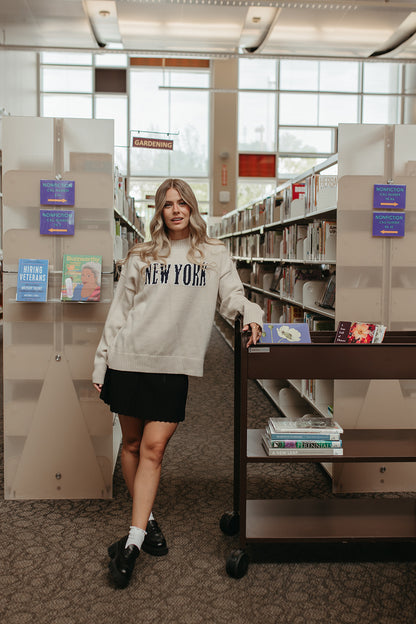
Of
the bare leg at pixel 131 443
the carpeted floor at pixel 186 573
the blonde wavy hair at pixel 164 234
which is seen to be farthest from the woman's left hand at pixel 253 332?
the carpeted floor at pixel 186 573

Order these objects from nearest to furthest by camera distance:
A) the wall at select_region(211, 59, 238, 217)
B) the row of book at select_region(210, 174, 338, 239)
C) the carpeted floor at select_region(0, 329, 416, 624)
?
1. the carpeted floor at select_region(0, 329, 416, 624)
2. the row of book at select_region(210, 174, 338, 239)
3. the wall at select_region(211, 59, 238, 217)

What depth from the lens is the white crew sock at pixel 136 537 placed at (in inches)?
95.6

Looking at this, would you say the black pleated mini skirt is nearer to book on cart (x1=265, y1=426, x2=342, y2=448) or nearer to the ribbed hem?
the ribbed hem

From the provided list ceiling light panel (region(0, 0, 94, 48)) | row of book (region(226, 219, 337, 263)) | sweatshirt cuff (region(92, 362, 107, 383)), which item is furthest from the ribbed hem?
ceiling light panel (region(0, 0, 94, 48))

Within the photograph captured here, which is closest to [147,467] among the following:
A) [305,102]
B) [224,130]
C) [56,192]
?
[56,192]

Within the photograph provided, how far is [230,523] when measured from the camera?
2775 millimetres

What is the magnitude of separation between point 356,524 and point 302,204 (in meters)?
2.68

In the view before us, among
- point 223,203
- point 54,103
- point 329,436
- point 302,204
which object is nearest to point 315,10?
point 302,204

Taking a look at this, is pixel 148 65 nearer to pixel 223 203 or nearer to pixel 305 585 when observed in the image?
pixel 223 203

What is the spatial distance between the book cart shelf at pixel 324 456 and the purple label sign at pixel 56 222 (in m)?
1.08

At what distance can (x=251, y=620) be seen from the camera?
7.04ft

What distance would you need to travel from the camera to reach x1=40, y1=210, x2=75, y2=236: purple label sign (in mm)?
3057

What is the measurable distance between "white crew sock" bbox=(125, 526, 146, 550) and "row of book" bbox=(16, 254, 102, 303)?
3.85 feet

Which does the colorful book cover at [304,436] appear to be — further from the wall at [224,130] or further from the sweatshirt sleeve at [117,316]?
the wall at [224,130]
